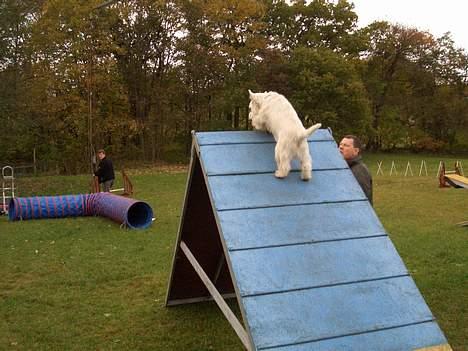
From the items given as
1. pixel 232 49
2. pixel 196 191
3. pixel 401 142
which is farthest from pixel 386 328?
pixel 401 142

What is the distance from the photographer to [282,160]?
12.5ft

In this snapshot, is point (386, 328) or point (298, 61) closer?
point (386, 328)

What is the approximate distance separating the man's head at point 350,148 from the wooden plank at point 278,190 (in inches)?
26.0

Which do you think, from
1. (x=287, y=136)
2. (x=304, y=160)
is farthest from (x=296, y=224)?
(x=287, y=136)

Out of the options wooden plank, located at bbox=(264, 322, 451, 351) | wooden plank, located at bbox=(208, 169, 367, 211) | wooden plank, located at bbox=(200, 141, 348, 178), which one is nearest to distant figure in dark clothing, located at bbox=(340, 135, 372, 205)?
wooden plank, located at bbox=(200, 141, 348, 178)

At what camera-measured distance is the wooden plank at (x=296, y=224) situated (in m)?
3.31

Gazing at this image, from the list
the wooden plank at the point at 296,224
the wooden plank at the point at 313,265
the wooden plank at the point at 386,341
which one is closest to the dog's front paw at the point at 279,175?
the wooden plank at the point at 296,224

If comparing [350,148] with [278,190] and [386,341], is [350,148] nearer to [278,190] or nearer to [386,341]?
[278,190]

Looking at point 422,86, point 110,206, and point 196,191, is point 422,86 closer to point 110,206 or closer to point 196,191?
point 110,206

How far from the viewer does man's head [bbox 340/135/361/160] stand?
4.70 metres

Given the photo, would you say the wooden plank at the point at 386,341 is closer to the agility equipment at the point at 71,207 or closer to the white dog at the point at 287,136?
the white dog at the point at 287,136

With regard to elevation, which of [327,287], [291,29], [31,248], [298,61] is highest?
[291,29]

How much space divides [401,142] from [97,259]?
112 feet

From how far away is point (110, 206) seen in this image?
10102mm
